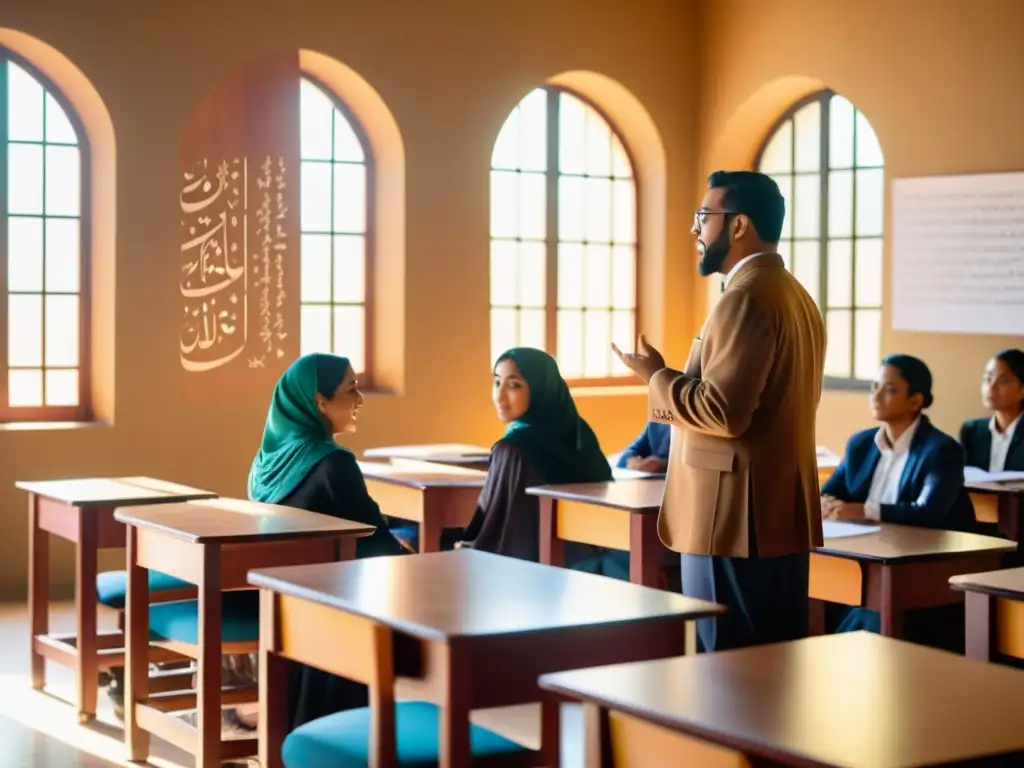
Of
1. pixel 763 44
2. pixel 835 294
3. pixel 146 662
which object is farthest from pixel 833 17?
pixel 146 662

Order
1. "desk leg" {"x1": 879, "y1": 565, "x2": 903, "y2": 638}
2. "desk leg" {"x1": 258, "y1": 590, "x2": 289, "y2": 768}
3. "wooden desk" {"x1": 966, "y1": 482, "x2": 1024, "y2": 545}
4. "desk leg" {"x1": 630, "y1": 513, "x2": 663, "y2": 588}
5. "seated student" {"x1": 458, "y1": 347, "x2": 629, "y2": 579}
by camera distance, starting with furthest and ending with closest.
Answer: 1. "wooden desk" {"x1": 966, "y1": 482, "x2": 1024, "y2": 545}
2. "seated student" {"x1": 458, "y1": 347, "x2": 629, "y2": 579}
3. "desk leg" {"x1": 630, "y1": 513, "x2": 663, "y2": 588}
4. "desk leg" {"x1": 879, "y1": 565, "x2": 903, "y2": 638}
5. "desk leg" {"x1": 258, "y1": 590, "x2": 289, "y2": 768}

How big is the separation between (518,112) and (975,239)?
97.8 inches

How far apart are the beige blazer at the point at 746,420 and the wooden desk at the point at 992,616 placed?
0.42 m

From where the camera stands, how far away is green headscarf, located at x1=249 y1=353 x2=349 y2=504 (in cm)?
456

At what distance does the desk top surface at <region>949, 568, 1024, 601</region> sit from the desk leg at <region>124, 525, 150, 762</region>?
2259mm

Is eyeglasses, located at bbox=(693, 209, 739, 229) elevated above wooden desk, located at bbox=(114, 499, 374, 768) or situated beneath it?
elevated above

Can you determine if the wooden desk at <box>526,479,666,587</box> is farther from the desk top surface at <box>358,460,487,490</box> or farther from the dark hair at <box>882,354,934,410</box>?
the dark hair at <box>882,354,934,410</box>

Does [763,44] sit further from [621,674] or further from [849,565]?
[621,674]

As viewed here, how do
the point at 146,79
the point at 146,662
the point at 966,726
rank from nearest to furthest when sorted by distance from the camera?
1. the point at 966,726
2. the point at 146,662
3. the point at 146,79

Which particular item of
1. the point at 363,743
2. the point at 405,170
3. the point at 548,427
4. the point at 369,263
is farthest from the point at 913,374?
the point at 369,263

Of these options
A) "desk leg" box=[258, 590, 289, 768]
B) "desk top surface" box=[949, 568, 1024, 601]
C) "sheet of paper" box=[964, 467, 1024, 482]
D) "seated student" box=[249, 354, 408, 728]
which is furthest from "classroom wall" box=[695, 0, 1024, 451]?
"desk leg" box=[258, 590, 289, 768]

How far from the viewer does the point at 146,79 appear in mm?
7074

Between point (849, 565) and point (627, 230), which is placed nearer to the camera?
point (849, 565)

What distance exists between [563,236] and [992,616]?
5586 millimetres
